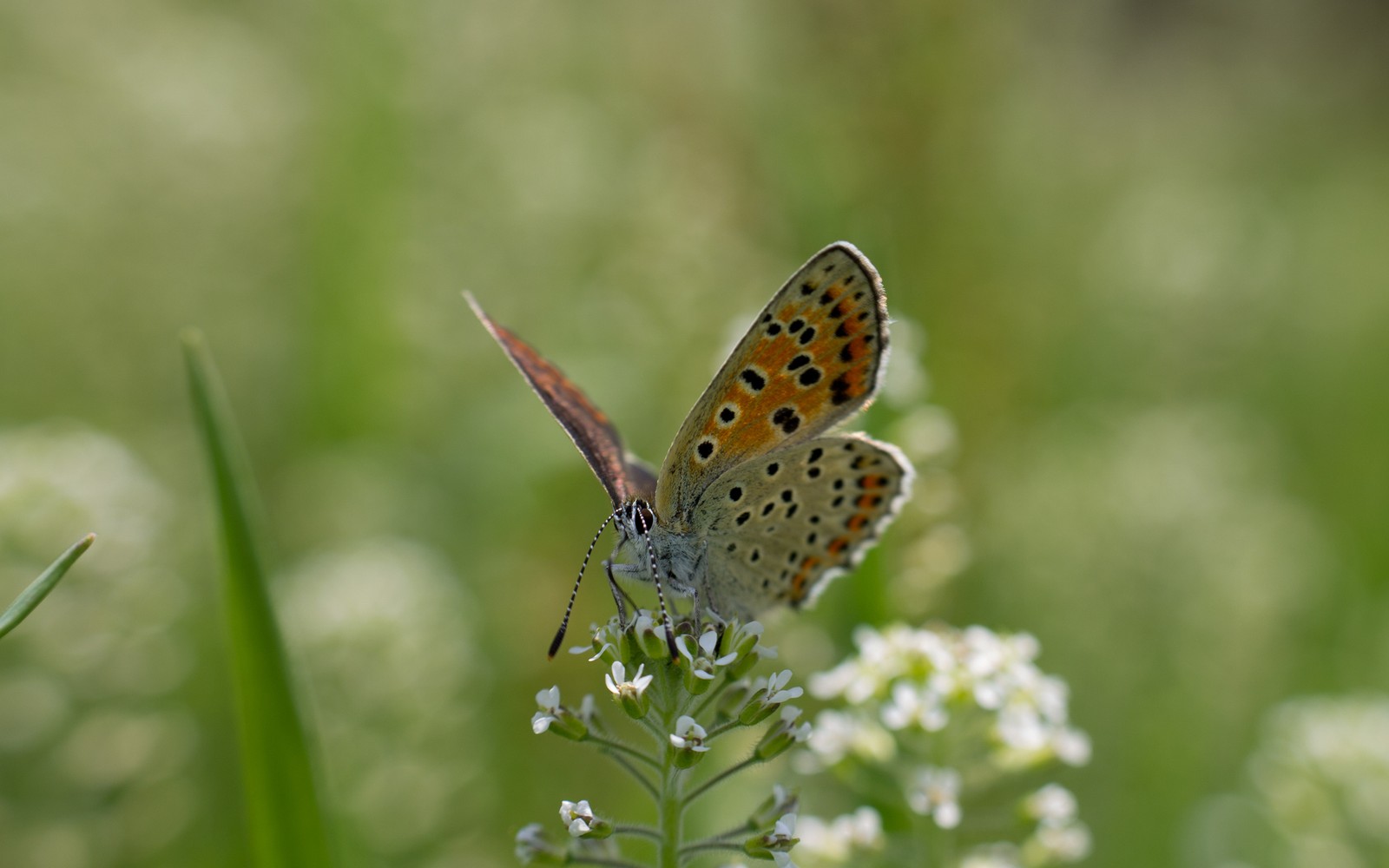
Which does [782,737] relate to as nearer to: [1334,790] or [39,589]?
[39,589]

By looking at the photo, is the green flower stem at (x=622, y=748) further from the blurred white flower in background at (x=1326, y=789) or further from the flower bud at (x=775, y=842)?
the blurred white flower in background at (x=1326, y=789)

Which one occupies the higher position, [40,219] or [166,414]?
[40,219]

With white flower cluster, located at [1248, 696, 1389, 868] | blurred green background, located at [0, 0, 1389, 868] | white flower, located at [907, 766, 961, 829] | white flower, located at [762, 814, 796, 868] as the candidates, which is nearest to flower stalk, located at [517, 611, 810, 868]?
white flower, located at [762, 814, 796, 868]

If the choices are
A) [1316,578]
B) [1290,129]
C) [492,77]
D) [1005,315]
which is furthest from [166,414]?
[1290,129]

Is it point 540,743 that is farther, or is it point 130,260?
point 130,260

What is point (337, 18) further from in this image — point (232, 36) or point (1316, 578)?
point (1316, 578)

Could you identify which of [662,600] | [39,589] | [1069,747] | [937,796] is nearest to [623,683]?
[662,600]

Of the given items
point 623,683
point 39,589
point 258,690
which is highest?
point 258,690
